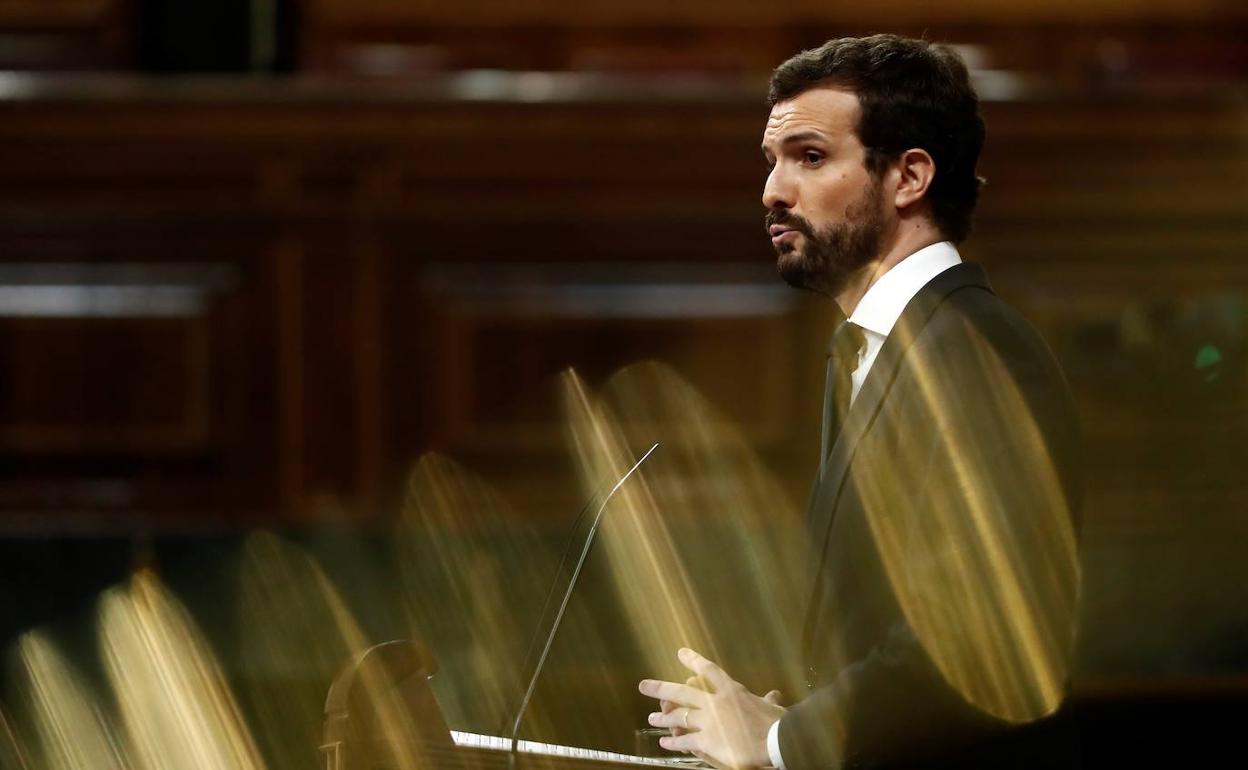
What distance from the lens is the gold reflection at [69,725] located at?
2.56 metres

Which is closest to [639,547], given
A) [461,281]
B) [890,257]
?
[461,281]

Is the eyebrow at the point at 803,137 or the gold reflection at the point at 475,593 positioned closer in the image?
the eyebrow at the point at 803,137

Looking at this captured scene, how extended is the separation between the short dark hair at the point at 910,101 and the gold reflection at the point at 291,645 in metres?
1.52

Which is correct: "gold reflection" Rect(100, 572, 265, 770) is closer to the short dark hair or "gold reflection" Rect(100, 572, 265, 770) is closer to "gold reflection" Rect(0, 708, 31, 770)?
"gold reflection" Rect(0, 708, 31, 770)

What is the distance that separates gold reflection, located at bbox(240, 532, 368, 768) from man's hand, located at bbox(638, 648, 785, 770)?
1.41 metres

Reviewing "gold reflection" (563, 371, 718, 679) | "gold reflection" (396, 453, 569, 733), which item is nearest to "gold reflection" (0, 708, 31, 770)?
"gold reflection" (396, 453, 569, 733)

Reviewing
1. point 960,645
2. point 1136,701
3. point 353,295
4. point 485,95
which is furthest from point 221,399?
point 960,645

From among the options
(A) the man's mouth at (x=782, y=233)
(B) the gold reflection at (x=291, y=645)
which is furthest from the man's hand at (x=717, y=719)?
(B) the gold reflection at (x=291, y=645)

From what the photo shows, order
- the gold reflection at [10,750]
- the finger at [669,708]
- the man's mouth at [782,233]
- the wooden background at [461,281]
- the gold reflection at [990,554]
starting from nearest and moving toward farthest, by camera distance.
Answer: the gold reflection at [990,554], the finger at [669,708], the man's mouth at [782,233], the gold reflection at [10,750], the wooden background at [461,281]

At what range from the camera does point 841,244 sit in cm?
142

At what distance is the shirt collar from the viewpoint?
55.5 inches

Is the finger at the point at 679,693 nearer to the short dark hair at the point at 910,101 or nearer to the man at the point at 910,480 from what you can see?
the man at the point at 910,480

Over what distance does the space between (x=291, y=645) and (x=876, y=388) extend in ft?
5.30

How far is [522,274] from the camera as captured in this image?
10.1ft
